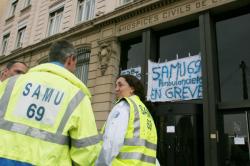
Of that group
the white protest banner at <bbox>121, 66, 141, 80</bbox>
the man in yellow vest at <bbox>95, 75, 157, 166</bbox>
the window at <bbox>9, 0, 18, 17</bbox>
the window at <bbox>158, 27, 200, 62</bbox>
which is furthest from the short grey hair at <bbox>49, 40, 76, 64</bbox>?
Result: the window at <bbox>9, 0, 18, 17</bbox>

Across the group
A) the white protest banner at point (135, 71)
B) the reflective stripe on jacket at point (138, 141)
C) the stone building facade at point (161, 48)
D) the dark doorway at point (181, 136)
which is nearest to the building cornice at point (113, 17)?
the stone building facade at point (161, 48)

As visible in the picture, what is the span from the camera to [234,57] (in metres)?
7.33

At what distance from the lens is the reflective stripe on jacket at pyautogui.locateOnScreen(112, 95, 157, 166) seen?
2309mm

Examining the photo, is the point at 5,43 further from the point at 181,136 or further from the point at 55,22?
the point at 181,136

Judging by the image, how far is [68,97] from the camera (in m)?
1.91

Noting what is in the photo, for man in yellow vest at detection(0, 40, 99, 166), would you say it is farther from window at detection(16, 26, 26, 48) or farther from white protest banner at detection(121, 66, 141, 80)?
window at detection(16, 26, 26, 48)

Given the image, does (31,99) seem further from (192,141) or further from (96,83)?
(96,83)

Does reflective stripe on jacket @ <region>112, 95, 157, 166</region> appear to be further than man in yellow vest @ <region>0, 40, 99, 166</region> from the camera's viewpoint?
Yes

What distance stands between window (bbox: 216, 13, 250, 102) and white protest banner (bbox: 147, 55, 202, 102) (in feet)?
2.26

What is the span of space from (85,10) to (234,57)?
721cm

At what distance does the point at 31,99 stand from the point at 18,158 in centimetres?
42

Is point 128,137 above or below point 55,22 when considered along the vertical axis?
below

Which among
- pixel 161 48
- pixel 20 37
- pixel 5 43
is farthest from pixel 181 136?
pixel 5 43

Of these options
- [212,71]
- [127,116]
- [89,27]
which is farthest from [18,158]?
[89,27]
